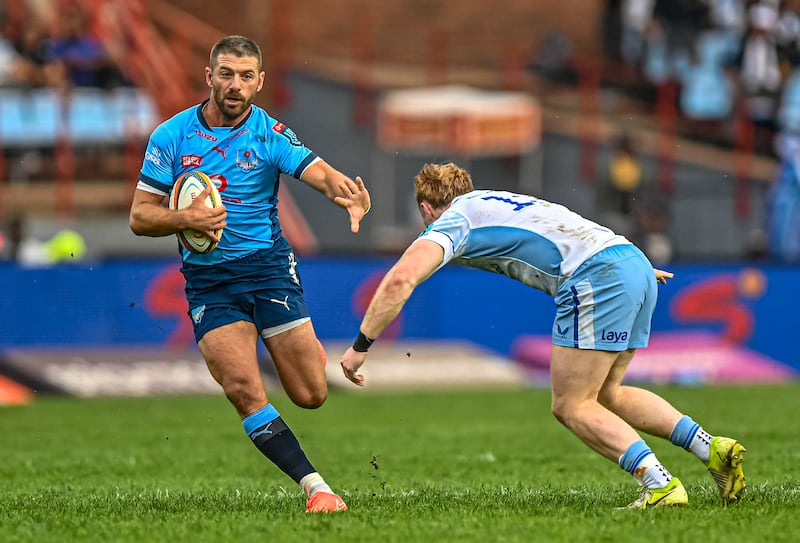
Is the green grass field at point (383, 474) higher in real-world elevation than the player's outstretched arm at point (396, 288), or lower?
lower

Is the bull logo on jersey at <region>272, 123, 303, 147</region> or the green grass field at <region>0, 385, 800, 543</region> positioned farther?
the bull logo on jersey at <region>272, 123, 303, 147</region>

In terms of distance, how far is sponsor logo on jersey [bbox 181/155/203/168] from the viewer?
7.25 m

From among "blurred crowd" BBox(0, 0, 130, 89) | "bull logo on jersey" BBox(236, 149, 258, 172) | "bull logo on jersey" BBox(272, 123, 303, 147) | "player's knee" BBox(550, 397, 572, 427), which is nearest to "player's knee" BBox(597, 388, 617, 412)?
"player's knee" BBox(550, 397, 572, 427)

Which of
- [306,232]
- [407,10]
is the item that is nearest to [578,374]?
[306,232]

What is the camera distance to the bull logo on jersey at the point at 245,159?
7.27 metres

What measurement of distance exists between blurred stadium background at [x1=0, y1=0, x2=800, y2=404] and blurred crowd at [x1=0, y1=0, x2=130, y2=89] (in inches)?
1.5

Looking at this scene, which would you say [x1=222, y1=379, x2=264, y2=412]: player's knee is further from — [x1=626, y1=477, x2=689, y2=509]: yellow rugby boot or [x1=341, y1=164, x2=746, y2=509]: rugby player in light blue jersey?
[x1=626, y1=477, x2=689, y2=509]: yellow rugby boot

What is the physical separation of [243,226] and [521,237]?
1.50 metres

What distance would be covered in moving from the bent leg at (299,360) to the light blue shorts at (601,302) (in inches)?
53.3

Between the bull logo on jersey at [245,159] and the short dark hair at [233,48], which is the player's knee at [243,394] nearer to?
the bull logo on jersey at [245,159]

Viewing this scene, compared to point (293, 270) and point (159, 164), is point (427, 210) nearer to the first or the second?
point (293, 270)

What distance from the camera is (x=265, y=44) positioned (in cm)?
2439

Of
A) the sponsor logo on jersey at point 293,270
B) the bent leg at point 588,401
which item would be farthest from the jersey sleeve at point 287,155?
the bent leg at point 588,401

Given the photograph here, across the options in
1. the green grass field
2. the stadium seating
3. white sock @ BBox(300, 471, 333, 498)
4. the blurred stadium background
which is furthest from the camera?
the stadium seating
